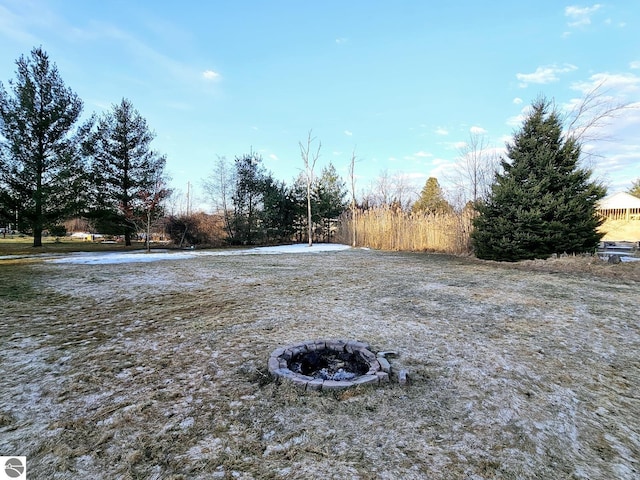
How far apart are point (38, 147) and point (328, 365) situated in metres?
14.7

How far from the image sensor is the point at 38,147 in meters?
11.6

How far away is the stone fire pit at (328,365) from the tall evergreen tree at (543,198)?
7061mm

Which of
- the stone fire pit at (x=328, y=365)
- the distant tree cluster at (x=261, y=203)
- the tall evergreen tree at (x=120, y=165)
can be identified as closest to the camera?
the stone fire pit at (x=328, y=365)

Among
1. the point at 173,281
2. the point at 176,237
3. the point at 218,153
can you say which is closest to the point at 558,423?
the point at 173,281

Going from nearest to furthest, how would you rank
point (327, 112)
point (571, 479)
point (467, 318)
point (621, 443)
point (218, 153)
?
point (571, 479) → point (621, 443) → point (467, 318) → point (327, 112) → point (218, 153)

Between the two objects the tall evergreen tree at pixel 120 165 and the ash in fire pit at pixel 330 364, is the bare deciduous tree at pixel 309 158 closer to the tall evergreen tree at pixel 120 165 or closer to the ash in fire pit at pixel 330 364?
the tall evergreen tree at pixel 120 165

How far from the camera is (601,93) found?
364 inches

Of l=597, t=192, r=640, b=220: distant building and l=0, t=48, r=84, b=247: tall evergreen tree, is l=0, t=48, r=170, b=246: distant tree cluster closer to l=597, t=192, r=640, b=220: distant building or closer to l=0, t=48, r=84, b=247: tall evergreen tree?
l=0, t=48, r=84, b=247: tall evergreen tree

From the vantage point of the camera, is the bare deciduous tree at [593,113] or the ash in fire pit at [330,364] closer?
the ash in fire pit at [330,364]

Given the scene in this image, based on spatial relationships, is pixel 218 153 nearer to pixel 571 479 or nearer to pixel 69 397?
pixel 69 397

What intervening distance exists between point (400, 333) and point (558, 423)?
1.34 metres

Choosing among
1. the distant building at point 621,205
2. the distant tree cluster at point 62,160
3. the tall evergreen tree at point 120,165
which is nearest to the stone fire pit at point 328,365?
the distant tree cluster at point 62,160

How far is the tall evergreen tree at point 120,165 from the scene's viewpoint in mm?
12984

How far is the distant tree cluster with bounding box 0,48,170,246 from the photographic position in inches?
439
